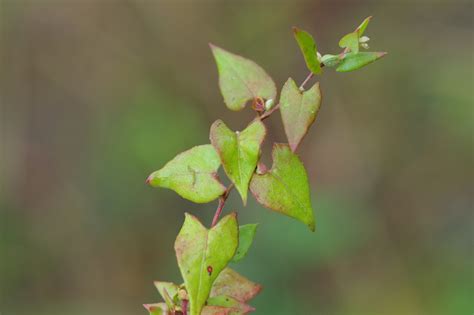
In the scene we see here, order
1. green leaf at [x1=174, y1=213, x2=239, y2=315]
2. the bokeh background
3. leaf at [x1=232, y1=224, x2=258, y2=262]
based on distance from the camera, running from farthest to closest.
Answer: the bokeh background, leaf at [x1=232, y1=224, x2=258, y2=262], green leaf at [x1=174, y1=213, x2=239, y2=315]

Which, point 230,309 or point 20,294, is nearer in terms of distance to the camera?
point 230,309

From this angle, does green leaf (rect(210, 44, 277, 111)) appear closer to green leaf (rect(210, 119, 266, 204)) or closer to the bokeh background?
green leaf (rect(210, 119, 266, 204))

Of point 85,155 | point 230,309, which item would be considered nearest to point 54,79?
point 85,155

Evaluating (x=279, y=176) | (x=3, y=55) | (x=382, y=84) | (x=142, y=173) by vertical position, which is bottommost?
(x=279, y=176)

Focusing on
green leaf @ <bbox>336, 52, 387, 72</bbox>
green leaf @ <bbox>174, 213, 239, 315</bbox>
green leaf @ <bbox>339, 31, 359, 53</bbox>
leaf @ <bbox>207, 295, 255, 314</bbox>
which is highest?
green leaf @ <bbox>339, 31, 359, 53</bbox>

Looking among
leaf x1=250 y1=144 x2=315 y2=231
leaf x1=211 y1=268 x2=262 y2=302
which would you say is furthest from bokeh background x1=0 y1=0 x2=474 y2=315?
leaf x1=250 y1=144 x2=315 y2=231

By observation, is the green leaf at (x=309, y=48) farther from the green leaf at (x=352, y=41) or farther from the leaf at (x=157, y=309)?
the leaf at (x=157, y=309)

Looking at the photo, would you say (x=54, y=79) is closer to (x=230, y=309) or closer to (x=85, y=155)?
(x=85, y=155)
